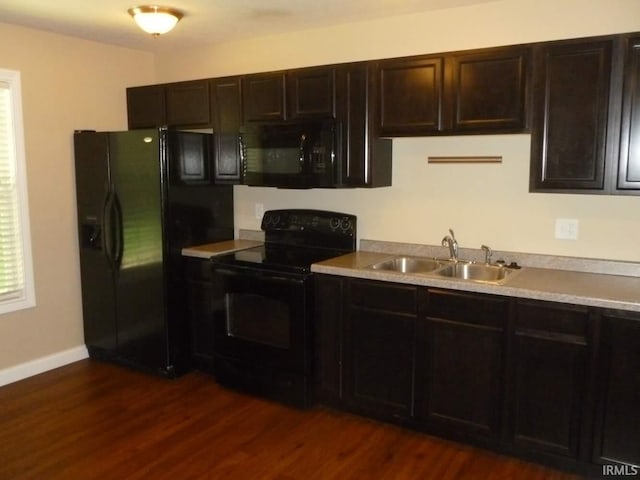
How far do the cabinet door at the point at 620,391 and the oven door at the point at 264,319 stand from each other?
1.59 metres

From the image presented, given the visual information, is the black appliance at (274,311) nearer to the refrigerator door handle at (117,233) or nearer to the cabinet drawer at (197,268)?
the cabinet drawer at (197,268)

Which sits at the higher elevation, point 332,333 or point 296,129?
point 296,129

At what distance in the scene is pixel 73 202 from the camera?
4.10 meters

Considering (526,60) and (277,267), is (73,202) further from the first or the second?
(526,60)

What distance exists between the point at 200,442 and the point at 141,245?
147 centimetres

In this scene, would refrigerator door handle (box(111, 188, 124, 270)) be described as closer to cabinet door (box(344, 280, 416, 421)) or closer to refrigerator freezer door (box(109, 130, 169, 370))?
refrigerator freezer door (box(109, 130, 169, 370))

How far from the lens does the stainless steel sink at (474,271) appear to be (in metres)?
3.16

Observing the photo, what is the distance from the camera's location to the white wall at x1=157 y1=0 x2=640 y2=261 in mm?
2900

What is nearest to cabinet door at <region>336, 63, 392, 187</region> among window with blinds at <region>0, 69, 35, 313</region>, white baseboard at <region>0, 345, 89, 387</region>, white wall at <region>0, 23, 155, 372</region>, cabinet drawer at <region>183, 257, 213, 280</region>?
cabinet drawer at <region>183, 257, 213, 280</region>

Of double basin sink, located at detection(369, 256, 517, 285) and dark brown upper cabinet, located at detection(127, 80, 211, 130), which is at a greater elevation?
dark brown upper cabinet, located at detection(127, 80, 211, 130)

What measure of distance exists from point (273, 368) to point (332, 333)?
0.48 meters

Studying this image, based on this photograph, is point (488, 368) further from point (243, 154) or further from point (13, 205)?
point (13, 205)

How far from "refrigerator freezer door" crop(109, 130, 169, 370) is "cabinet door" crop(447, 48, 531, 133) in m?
1.94

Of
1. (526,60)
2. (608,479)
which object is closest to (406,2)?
(526,60)
